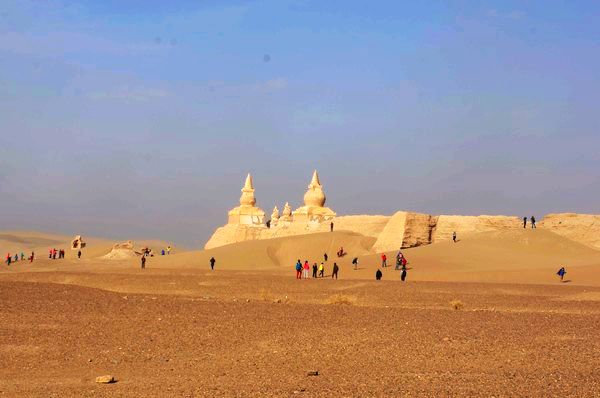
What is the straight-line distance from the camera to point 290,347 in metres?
12.0

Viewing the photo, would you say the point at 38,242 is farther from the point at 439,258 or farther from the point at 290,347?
the point at 290,347

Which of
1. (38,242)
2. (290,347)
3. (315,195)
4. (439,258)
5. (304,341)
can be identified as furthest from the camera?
(38,242)

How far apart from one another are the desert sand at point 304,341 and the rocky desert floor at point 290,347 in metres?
0.03

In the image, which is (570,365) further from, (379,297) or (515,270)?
(515,270)

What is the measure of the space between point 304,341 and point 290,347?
0.61 meters

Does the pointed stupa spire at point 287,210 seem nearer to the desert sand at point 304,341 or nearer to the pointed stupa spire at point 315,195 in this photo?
the pointed stupa spire at point 315,195

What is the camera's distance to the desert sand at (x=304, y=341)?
8.88 meters

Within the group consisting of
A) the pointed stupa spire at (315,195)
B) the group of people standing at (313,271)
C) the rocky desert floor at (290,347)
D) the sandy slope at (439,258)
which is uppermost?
the pointed stupa spire at (315,195)

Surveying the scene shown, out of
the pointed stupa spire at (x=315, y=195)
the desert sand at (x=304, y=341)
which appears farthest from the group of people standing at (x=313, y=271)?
the pointed stupa spire at (x=315, y=195)

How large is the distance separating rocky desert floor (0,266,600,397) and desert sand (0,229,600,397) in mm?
27

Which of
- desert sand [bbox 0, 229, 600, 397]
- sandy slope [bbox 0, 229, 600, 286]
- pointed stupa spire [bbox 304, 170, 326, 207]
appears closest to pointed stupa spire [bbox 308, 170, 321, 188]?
pointed stupa spire [bbox 304, 170, 326, 207]

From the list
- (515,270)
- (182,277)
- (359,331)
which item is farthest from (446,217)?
(359,331)

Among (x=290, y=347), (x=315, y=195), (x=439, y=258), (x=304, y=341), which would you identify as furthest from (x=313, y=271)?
(x=315, y=195)

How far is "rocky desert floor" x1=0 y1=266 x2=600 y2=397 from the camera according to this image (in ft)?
28.8
